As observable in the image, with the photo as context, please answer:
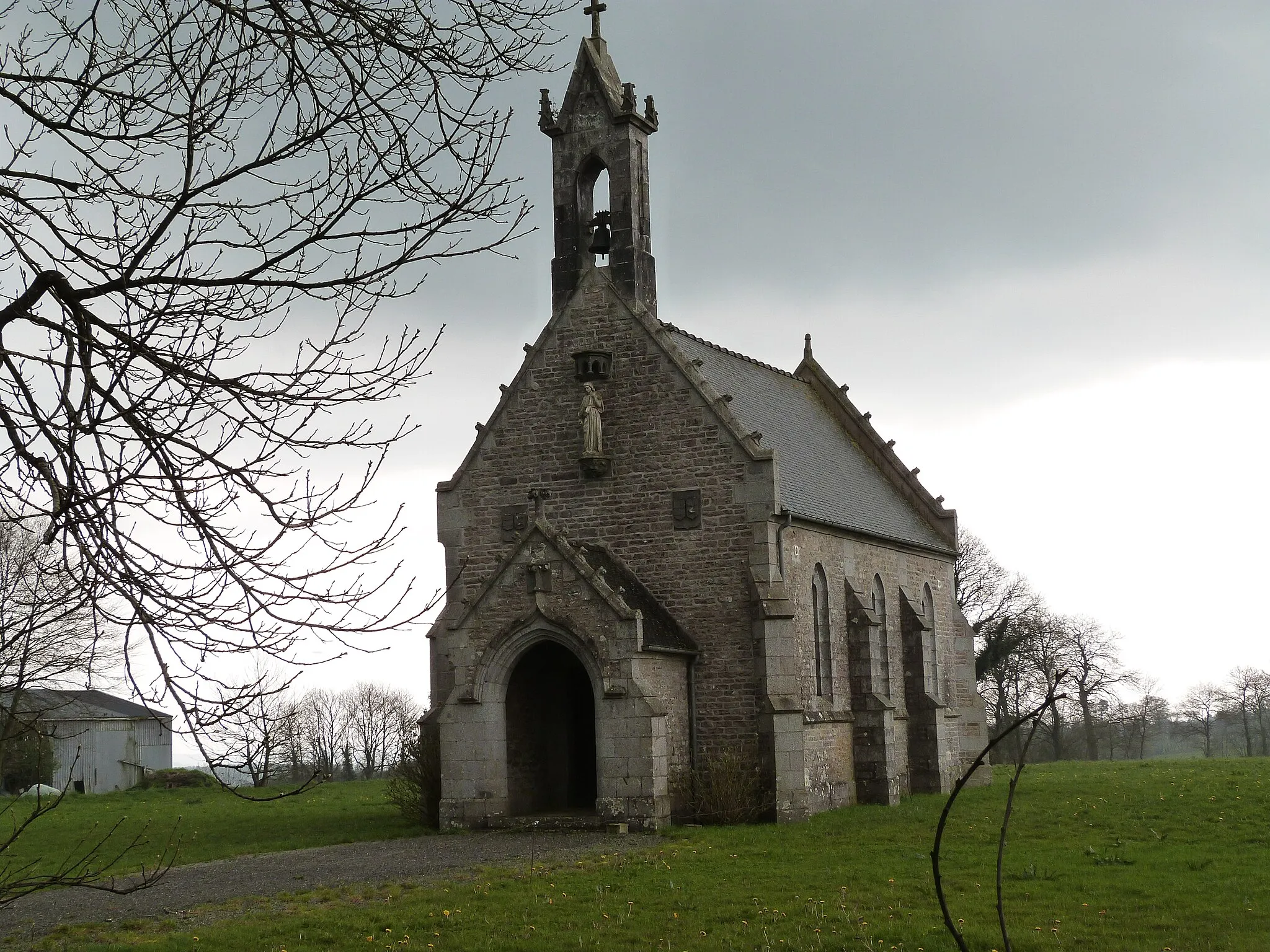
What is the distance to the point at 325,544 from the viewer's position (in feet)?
23.2

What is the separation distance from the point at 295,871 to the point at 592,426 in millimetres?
10531

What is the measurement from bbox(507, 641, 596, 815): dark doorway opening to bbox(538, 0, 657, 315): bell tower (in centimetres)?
725

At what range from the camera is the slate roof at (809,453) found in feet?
94.6

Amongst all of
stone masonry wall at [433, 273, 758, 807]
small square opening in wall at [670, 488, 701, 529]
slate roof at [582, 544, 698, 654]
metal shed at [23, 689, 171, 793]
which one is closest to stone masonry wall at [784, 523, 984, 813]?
stone masonry wall at [433, 273, 758, 807]

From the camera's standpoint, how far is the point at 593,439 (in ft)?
87.0

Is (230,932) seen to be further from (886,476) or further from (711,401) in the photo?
(886,476)

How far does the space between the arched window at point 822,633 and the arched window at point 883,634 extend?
2853 millimetres

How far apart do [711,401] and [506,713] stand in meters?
6.80

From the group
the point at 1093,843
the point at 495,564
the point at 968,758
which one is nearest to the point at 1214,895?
the point at 1093,843

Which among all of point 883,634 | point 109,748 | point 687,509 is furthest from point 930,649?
point 109,748

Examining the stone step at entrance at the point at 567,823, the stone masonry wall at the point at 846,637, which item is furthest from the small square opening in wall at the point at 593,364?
the stone step at entrance at the point at 567,823

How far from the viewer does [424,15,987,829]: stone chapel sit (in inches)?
945

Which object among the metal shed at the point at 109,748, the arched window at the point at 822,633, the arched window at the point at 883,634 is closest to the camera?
the arched window at the point at 822,633

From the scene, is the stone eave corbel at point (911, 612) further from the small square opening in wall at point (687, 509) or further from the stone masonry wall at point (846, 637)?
the small square opening in wall at point (687, 509)
